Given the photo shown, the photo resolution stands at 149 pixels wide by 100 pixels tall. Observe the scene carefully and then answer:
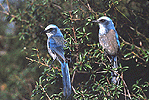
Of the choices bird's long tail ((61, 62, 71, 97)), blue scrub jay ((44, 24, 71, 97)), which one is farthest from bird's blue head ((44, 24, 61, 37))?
bird's long tail ((61, 62, 71, 97))

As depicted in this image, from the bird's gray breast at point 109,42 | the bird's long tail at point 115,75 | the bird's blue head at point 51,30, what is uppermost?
the bird's blue head at point 51,30

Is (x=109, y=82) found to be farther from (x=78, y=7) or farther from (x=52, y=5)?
(x=52, y=5)

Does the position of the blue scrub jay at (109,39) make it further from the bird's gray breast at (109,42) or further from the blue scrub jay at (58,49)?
the blue scrub jay at (58,49)

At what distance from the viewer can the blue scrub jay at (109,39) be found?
4.06 feet

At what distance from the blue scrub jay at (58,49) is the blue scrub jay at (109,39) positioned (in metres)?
0.30

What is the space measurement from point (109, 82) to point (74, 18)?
0.57 meters

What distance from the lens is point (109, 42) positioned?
4.12 feet

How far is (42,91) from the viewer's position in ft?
4.06

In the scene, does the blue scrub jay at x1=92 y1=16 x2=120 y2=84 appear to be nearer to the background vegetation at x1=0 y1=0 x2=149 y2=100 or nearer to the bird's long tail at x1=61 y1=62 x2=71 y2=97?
the background vegetation at x1=0 y1=0 x2=149 y2=100

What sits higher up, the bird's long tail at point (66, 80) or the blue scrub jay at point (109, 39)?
the blue scrub jay at point (109, 39)

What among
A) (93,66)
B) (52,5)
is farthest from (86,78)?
(52,5)

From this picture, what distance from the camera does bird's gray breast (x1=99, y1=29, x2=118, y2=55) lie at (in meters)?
1.25

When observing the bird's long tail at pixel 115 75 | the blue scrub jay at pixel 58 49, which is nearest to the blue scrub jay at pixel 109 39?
the bird's long tail at pixel 115 75

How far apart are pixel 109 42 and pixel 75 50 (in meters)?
0.26
